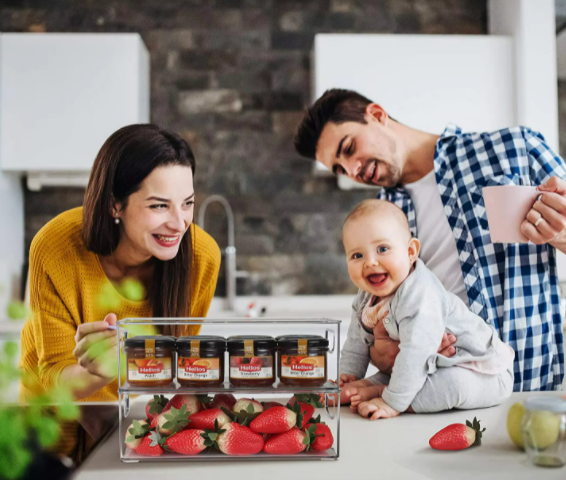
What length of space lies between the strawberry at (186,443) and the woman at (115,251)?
0.37 m

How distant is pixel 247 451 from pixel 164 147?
753 mm

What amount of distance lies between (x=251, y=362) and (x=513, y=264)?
944 mm

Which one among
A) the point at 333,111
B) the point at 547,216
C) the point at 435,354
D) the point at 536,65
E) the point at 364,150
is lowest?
the point at 435,354

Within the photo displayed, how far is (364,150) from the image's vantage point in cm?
172

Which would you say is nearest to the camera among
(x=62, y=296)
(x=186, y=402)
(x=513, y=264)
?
(x=186, y=402)

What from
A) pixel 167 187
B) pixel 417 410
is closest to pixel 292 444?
pixel 417 410

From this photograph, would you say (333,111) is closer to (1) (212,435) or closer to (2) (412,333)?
(2) (412,333)

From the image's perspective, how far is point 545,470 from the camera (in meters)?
0.81

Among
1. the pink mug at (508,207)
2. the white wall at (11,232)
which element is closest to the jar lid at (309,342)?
the pink mug at (508,207)

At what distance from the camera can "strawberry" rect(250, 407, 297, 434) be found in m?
0.87

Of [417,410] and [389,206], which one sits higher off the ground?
[389,206]

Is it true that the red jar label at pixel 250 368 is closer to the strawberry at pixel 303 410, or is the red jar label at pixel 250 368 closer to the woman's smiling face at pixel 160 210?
the strawberry at pixel 303 410

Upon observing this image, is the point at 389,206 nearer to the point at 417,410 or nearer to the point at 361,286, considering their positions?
the point at 361,286

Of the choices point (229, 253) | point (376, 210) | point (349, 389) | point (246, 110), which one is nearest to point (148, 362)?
point (349, 389)
